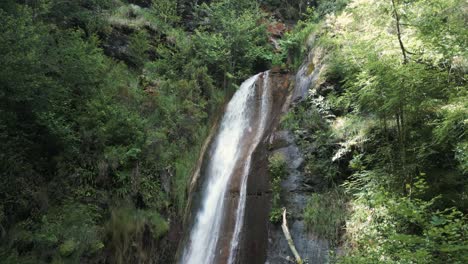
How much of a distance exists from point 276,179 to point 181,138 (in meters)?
4.20

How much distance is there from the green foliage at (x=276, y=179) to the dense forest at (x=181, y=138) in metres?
0.14

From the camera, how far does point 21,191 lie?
25.2ft

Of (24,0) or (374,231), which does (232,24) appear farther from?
(374,231)

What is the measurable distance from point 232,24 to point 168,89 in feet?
16.9

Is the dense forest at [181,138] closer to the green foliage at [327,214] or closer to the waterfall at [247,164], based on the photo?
the green foliage at [327,214]

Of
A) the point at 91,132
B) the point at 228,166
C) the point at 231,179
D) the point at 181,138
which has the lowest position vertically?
the point at 231,179

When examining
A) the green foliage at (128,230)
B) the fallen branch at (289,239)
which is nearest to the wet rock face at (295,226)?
the fallen branch at (289,239)

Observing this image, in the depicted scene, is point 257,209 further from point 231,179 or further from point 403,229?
point 403,229

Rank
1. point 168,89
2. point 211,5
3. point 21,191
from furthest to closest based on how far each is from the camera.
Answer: point 211,5 < point 168,89 < point 21,191

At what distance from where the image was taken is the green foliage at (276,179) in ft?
29.1

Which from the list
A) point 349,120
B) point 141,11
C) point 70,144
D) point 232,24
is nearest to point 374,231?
point 349,120

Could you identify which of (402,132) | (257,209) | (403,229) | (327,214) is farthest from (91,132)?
(403,229)

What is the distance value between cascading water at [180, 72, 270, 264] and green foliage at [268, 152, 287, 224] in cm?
106

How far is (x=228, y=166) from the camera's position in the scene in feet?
39.0
